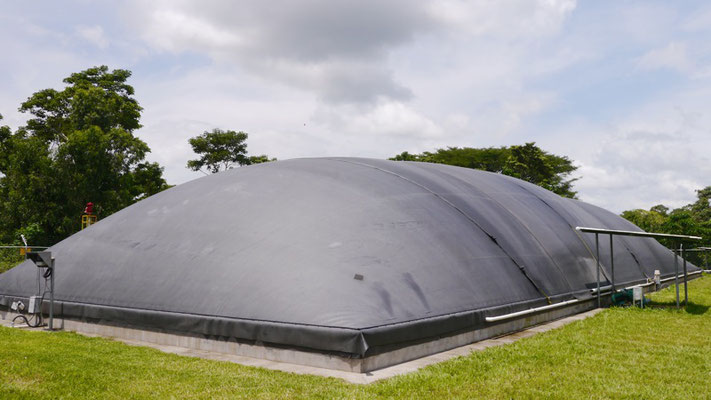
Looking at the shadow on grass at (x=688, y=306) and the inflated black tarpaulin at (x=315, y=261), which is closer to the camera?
the inflated black tarpaulin at (x=315, y=261)

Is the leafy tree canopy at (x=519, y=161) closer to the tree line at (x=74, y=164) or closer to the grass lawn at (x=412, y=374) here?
the tree line at (x=74, y=164)

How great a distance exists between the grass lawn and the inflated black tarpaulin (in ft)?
2.57

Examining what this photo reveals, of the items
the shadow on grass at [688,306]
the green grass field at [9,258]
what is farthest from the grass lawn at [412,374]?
the green grass field at [9,258]

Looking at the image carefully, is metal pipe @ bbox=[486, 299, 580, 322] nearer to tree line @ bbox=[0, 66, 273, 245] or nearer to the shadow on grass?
the shadow on grass

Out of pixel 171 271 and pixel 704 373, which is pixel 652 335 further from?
pixel 171 271

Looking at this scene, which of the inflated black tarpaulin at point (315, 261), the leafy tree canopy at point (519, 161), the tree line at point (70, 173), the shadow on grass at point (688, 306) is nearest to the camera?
the inflated black tarpaulin at point (315, 261)

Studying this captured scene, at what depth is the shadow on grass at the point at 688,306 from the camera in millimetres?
15152

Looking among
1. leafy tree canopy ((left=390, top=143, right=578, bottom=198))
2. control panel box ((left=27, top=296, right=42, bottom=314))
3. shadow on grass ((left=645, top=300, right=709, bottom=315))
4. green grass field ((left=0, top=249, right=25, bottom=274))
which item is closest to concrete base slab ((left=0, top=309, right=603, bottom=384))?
control panel box ((left=27, top=296, right=42, bottom=314))

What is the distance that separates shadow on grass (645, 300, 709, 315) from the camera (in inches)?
597

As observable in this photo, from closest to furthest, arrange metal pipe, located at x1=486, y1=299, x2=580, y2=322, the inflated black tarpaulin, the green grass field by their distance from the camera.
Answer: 1. the inflated black tarpaulin
2. metal pipe, located at x1=486, y1=299, x2=580, y2=322
3. the green grass field

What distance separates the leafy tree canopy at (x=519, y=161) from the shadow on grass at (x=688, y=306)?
39.0m

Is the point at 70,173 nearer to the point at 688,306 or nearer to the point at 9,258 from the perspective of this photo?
the point at 9,258

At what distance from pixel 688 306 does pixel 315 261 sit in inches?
492

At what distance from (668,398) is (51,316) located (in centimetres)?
1127
